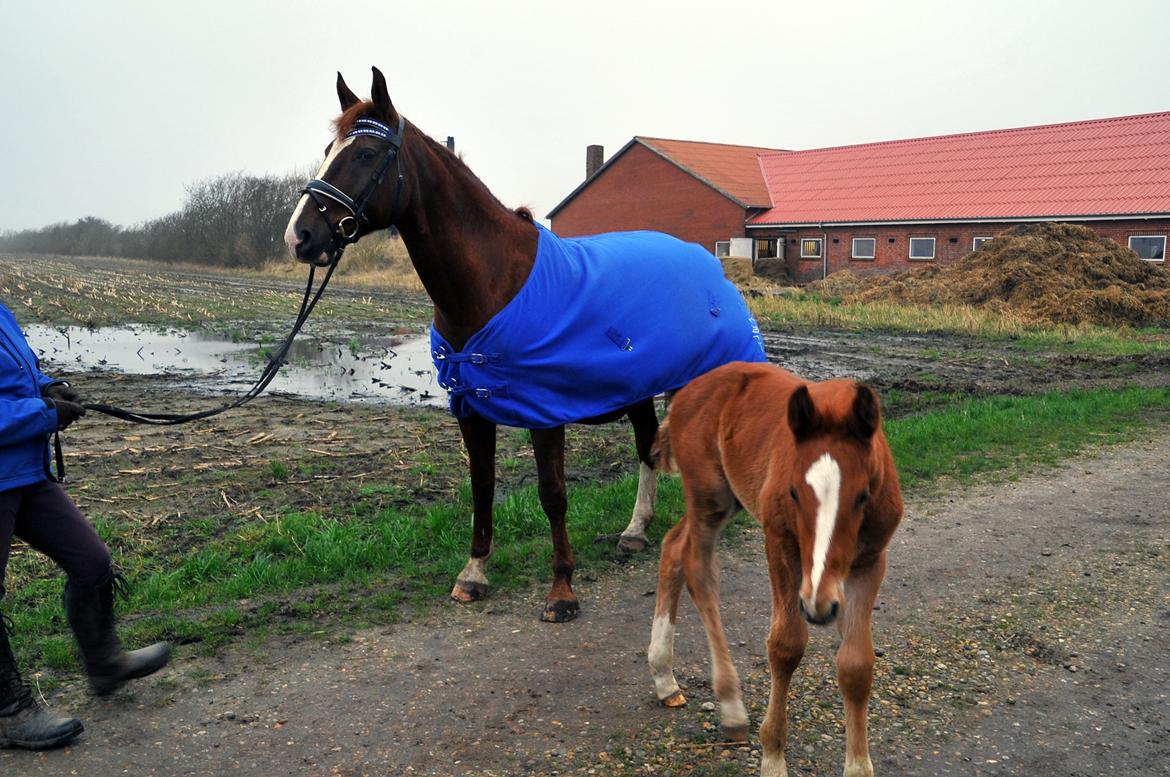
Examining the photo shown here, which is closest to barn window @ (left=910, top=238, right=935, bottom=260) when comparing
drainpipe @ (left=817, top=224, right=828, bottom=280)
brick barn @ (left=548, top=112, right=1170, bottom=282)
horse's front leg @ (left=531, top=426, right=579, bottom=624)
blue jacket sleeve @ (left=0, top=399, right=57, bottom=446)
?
brick barn @ (left=548, top=112, right=1170, bottom=282)

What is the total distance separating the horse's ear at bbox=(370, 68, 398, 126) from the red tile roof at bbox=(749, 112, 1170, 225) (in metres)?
34.9

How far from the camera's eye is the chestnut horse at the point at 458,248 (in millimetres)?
5113

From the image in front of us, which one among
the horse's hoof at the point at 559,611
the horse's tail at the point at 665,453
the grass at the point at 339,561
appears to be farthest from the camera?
the horse's hoof at the point at 559,611

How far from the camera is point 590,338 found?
5734mm

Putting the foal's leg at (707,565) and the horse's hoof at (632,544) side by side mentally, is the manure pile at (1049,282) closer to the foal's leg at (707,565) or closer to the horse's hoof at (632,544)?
the horse's hoof at (632,544)

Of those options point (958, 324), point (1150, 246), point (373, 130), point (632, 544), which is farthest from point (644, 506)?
point (1150, 246)

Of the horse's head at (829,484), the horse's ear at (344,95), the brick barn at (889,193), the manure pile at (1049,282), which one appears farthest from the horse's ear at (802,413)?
the brick barn at (889,193)

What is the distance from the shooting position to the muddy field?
157 inches

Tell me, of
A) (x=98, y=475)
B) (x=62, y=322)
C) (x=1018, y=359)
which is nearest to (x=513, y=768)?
(x=98, y=475)

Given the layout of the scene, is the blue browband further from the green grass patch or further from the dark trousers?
the green grass patch

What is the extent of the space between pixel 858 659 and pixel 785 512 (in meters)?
0.65

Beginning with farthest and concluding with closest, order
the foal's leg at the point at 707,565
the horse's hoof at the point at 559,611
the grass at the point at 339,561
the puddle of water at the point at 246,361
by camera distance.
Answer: the puddle of water at the point at 246,361, the horse's hoof at the point at 559,611, the grass at the point at 339,561, the foal's leg at the point at 707,565

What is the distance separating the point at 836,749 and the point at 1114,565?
338 cm

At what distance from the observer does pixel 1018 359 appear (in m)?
17.2
